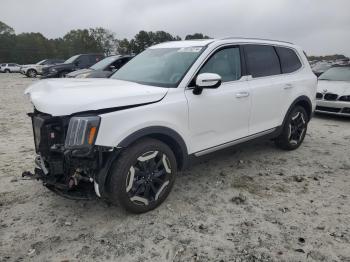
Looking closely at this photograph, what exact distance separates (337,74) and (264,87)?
6435 millimetres

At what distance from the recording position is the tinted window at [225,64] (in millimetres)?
4119

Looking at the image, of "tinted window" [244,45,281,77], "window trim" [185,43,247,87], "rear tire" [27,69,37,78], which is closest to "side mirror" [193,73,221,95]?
"window trim" [185,43,247,87]

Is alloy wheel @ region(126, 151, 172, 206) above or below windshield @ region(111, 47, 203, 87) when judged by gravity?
below

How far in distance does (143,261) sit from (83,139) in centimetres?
117

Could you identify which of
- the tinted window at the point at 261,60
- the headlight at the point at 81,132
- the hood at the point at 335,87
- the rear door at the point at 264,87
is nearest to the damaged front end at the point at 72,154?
the headlight at the point at 81,132

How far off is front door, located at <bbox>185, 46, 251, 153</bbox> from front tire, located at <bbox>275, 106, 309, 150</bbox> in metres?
1.20

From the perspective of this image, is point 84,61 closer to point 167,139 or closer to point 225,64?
point 225,64

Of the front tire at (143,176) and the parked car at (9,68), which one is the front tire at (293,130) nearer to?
the front tire at (143,176)

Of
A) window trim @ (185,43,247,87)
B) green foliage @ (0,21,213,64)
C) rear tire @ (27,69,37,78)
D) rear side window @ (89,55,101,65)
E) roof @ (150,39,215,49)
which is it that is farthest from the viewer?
green foliage @ (0,21,213,64)

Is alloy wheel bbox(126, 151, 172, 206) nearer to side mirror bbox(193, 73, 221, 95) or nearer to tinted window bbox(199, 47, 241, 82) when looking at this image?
side mirror bbox(193, 73, 221, 95)

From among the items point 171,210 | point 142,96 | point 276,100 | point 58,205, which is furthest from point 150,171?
point 276,100

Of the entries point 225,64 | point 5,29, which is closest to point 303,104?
point 225,64

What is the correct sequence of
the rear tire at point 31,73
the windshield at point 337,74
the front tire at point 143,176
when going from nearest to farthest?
the front tire at point 143,176
the windshield at point 337,74
the rear tire at point 31,73

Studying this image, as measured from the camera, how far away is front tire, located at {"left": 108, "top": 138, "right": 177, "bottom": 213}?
3.22 metres
